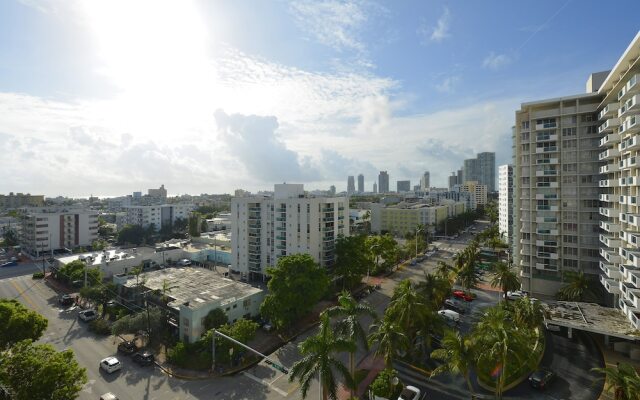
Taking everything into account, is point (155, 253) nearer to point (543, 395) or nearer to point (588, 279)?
point (543, 395)

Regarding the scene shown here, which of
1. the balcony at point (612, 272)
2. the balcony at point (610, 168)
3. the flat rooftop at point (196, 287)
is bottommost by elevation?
the flat rooftop at point (196, 287)

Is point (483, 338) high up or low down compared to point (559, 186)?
down

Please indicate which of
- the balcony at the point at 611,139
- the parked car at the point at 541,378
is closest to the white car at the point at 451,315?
the parked car at the point at 541,378

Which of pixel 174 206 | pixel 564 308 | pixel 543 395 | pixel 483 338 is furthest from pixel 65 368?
pixel 174 206

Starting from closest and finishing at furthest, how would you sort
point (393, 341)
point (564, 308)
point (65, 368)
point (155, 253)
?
1. point (65, 368)
2. point (393, 341)
3. point (564, 308)
4. point (155, 253)

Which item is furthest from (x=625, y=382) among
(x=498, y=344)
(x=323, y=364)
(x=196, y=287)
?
(x=196, y=287)

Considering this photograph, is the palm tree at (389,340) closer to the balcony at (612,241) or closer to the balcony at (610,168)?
the balcony at (612,241)

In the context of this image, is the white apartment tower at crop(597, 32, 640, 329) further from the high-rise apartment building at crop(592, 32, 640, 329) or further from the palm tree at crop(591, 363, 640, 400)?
the palm tree at crop(591, 363, 640, 400)
